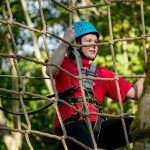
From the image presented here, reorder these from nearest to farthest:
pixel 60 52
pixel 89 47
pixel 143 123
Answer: pixel 143 123 < pixel 60 52 < pixel 89 47

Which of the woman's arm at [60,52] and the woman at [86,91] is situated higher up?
the woman's arm at [60,52]

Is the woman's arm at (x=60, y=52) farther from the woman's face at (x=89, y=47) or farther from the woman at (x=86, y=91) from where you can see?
the woman's face at (x=89, y=47)

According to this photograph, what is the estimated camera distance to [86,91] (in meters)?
2.95

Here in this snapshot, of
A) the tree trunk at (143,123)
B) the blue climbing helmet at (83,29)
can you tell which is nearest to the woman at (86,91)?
the blue climbing helmet at (83,29)

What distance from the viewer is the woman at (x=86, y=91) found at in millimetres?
2859

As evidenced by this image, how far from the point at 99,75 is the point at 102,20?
5.09m

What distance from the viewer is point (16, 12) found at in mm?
8195

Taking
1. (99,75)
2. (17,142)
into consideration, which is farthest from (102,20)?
(99,75)

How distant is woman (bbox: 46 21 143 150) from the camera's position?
2.86 m

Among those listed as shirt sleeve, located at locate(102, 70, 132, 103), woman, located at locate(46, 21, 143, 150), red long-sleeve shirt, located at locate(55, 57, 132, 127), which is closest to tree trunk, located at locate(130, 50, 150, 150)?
woman, located at locate(46, 21, 143, 150)

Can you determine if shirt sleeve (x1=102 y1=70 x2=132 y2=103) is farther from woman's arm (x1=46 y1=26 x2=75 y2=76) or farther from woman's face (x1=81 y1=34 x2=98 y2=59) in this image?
woman's arm (x1=46 y1=26 x2=75 y2=76)

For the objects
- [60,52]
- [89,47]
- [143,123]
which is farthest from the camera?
[89,47]

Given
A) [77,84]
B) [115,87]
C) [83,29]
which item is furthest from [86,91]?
[83,29]

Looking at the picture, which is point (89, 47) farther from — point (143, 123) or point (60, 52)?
point (143, 123)
